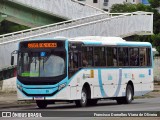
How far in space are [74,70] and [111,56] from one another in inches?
140

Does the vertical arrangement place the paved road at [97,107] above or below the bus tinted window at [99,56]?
below

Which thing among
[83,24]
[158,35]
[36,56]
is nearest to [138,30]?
[83,24]

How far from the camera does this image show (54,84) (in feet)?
102

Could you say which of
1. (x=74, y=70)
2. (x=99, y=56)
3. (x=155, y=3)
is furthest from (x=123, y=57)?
(x=155, y=3)

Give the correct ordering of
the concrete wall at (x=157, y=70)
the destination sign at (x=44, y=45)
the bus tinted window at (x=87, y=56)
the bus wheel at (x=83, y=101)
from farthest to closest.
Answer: the concrete wall at (x=157, y=70), the bus tinted window at (x=87, y=56), the bus wheel at (x=83, y=101), the destination sign at (x=44, y=45)

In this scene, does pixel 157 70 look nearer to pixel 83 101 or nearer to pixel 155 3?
pixel 155 3

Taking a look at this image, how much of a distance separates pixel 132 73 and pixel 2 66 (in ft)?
38.9

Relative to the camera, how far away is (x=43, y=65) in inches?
1233

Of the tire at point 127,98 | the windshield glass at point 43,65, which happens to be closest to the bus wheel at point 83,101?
the windshield glass at point 43,65

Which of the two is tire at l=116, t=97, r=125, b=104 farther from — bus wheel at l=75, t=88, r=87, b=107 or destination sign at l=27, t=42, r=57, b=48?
destination sign at l=27, t=42, r=57, b=48

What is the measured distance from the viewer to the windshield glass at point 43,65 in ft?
102

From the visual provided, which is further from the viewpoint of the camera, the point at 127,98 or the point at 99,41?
the point at 127,98

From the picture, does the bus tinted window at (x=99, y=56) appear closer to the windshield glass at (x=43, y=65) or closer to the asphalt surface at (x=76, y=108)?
the asphalt surface at (x=76, y=108)

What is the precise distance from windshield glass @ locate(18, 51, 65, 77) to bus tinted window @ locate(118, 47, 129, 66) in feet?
16.6
